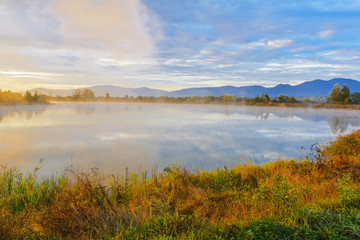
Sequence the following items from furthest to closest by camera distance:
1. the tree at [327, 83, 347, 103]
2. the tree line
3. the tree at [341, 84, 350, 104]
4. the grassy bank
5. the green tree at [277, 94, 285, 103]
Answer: the green tree at [277, 94, 285, 103] → the tree at [327, 83, 347, 103] → the tree at [341, 84, 350, 104] → the tree line → the grassy bank

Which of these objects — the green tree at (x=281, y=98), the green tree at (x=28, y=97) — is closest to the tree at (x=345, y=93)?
the green tree at (x=281, y=98)

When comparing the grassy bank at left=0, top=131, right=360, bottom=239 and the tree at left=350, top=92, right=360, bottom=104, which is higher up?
the tree at left=350, top=92, right=360, bottom=104

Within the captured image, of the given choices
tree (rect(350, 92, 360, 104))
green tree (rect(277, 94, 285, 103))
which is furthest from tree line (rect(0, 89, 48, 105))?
tree (rect(350, 92, 360, 104))

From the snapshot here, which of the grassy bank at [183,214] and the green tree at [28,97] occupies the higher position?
the green tree at [28,97]

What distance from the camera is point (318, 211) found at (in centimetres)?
440

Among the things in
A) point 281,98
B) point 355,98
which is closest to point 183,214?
point 355,98

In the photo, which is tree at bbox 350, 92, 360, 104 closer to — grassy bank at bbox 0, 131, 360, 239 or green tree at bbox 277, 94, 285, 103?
green tree at bbox 277, 94, 285, 103

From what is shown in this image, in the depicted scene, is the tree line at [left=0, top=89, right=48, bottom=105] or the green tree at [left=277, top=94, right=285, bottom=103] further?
the green tree at [left=277, top=94, right=285, bottom=103]

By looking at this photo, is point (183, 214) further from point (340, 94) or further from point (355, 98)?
point (355, 98)

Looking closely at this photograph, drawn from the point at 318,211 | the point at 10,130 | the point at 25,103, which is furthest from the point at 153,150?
the point at 25,103

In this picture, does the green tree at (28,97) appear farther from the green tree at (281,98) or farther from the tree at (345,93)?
the tree at (345,93)

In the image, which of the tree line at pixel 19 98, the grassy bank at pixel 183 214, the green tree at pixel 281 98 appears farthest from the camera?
the green tree at pixel 281 98

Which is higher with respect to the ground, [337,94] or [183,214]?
[337,94]

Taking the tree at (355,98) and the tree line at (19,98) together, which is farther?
the tree at (355,98)
